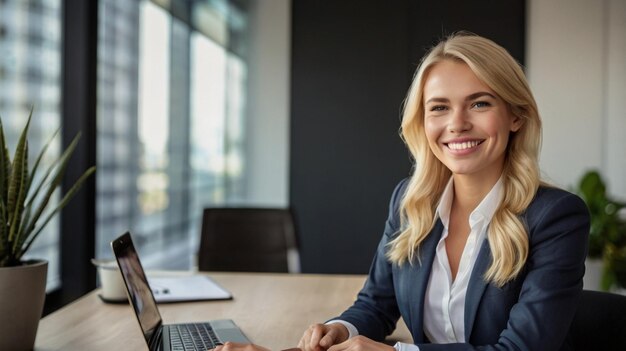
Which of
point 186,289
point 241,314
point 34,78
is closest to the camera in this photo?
→ point 241,314

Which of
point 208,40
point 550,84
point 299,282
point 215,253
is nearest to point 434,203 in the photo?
point 299,282

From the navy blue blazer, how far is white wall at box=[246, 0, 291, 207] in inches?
138

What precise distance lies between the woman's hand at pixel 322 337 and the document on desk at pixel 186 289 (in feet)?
2.06

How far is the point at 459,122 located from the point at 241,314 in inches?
34.2

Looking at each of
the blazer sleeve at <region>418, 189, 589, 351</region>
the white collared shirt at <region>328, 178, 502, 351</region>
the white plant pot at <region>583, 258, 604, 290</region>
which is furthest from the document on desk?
the white plant pot at <region>583, 258, 604, 290</region>

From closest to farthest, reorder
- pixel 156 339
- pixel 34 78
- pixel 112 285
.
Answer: pixel 156 339, pixel 112 285, pixel 34 78

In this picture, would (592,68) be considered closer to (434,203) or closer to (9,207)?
(434,203)

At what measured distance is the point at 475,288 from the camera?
1.58m

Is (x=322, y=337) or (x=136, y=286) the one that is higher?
(x=136, y=286)

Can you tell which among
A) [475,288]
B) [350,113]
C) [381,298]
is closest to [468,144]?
[475,288]

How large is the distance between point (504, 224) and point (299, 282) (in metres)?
1.07

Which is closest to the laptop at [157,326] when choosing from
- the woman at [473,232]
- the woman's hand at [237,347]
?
the woman's hand at [237,347]

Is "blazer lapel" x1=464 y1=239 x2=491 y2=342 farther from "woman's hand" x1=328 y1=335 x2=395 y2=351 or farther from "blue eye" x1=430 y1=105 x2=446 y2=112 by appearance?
"blue eye" x1=430 y1=105 x2=446 y2=112

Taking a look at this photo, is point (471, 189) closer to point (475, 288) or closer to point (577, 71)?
point (475, 288)
